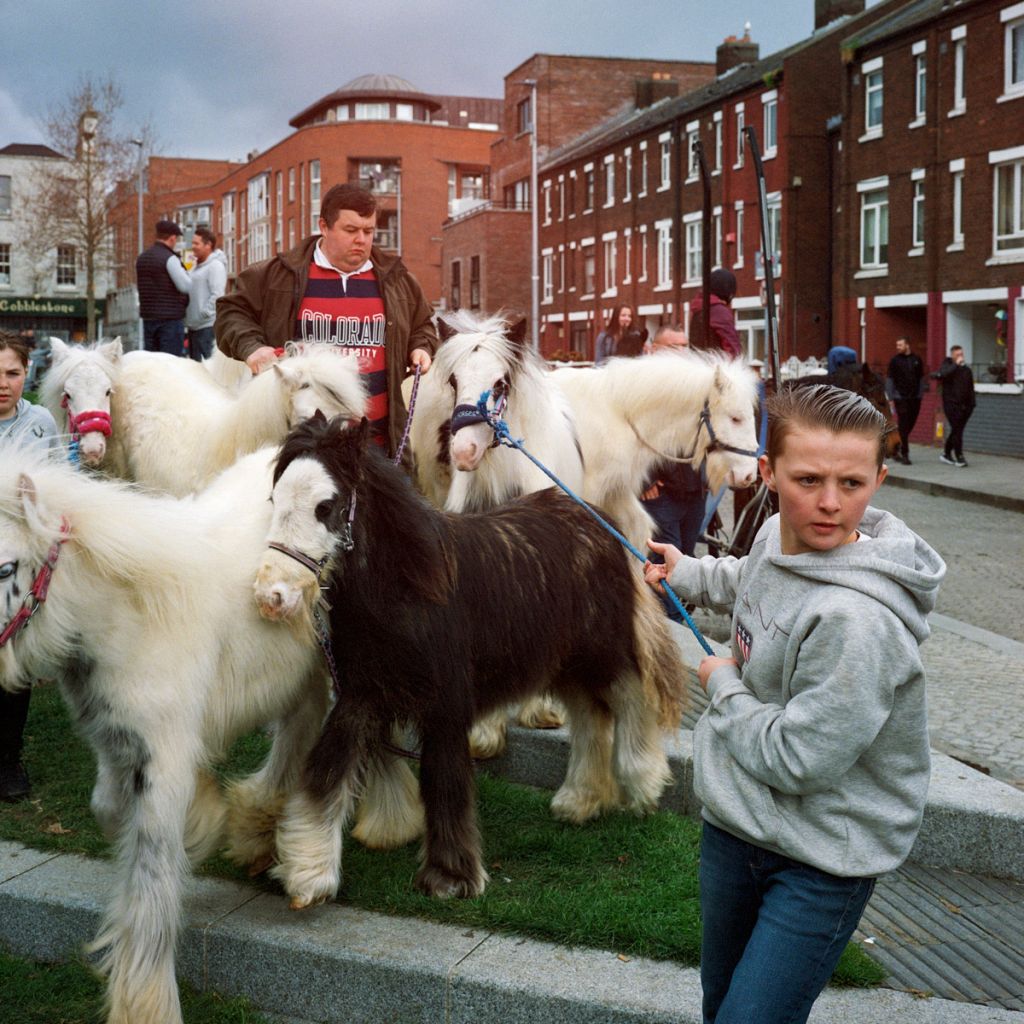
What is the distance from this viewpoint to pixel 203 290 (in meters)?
13.5

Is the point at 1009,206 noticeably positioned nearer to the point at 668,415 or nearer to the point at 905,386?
the point at 905,386

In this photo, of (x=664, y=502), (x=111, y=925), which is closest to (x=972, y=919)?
(x=111, y=925)

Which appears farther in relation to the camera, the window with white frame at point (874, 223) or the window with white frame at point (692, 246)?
the window with white frame at point (692, 246)

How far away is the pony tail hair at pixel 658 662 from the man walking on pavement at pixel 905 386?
24.0 m

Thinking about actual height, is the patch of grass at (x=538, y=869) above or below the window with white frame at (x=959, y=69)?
below

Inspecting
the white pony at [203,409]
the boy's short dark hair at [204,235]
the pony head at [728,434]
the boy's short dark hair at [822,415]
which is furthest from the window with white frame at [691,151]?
the boy's short dark hair at [822,415]

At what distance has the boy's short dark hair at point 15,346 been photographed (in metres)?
6.02

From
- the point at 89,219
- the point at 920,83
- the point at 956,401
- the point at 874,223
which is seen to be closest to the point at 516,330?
the point at 956,401

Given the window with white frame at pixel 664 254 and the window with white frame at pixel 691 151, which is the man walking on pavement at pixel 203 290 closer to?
the window with white frame at pixel 691 151

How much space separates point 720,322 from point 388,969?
28.1ft

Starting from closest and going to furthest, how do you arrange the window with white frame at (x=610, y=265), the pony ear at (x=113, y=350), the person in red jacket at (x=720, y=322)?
the pony ear at (x=113, y=350)
the person in red jacket at (x=720, y=322)
the window with white frame at (x=610, y=265)

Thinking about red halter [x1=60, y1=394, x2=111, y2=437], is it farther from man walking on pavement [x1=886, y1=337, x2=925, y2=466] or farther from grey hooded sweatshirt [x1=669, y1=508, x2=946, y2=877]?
man walking on pavement [x1=886, y1=337, x2=925, y2=466]

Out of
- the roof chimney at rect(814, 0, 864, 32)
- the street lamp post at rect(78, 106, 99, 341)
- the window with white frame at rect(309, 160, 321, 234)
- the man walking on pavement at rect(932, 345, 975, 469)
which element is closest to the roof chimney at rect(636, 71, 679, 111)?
the roof chimney at rect(814, 0, 864, 32)

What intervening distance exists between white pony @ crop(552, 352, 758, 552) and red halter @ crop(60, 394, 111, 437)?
260 centimetres
